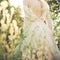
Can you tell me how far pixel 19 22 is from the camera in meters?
1.39

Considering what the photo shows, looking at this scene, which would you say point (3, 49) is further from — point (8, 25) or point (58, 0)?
point (58, 0)

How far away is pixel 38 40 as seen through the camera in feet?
5.19

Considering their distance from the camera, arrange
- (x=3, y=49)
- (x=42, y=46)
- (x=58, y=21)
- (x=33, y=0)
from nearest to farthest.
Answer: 1. (x=3, y=49)
2. (x=42, y=46)
3. (x=33, y=0)
4. (x=58, y=21)

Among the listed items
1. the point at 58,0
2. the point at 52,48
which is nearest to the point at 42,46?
the point at 52,48

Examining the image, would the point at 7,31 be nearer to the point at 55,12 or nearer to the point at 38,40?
the point at 38,40

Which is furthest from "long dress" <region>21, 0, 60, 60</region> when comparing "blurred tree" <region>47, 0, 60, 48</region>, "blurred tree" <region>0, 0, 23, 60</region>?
"blurred tree" <region>47, 0, 60, 48</region>

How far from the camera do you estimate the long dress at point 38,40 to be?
153 centimetres

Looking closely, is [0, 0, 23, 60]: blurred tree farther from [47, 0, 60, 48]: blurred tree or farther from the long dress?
[47, 0, 60, 48]: blurred tree

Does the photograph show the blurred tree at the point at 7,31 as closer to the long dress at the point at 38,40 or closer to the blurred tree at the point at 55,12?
the long dress at the point at 38,40

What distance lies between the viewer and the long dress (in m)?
1.53

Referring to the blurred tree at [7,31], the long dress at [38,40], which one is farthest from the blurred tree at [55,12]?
the blurred tree at [7,31]

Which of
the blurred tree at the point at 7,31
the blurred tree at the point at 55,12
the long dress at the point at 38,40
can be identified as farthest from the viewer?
the blurred tree at the point at 55,12

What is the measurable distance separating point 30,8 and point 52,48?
0.31m

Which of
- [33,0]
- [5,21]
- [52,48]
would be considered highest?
[33,0]
